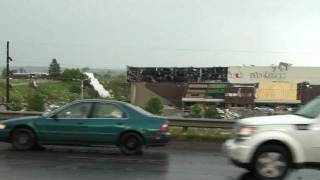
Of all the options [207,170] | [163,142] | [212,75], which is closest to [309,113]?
[207,170]

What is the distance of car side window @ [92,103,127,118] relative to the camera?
14.2 m

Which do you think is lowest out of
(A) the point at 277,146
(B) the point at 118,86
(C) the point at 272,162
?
(B) the point at 118,86

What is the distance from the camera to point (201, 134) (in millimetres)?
17906

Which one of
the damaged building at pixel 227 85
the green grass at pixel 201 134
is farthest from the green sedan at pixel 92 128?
the damaged building at pixel 227 85

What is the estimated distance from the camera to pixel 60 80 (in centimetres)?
10862

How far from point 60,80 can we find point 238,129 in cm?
10077

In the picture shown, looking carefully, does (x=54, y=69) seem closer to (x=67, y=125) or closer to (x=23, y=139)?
(x=23, y=139)

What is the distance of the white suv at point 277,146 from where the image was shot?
964 cm

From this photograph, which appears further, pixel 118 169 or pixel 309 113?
pixel 118 169

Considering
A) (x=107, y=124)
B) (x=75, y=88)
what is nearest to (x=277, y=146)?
(x=107, y=124)

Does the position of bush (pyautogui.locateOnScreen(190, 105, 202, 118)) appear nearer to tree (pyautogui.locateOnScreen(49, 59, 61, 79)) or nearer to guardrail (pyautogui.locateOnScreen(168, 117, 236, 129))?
guardrail (pyautogui.locateOnScreen(168, 117, 236, 129))

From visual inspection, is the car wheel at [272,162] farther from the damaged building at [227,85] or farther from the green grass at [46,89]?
the damaged building at [227,85]

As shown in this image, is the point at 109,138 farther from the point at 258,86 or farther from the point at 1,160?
the point at 258,86

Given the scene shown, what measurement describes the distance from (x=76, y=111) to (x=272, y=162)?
613cm
